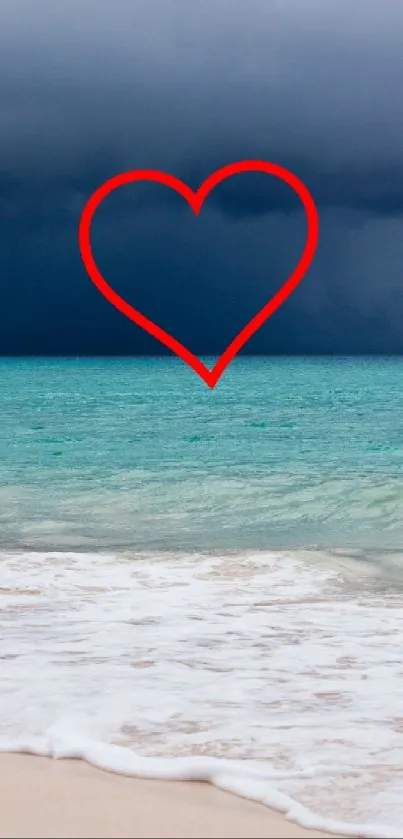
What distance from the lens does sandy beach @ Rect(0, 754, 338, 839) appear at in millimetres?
3578

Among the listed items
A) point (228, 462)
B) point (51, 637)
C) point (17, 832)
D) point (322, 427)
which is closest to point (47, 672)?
point (51, 637)

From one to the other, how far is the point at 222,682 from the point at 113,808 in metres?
1.88

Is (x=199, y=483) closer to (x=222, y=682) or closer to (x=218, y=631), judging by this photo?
(x=218, y=631)

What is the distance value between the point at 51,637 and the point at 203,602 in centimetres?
169

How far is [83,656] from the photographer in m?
6.17

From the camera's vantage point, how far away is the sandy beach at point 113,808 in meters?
3.58

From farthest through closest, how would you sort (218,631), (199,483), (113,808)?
(199,483) → (218,631) → (113,808)

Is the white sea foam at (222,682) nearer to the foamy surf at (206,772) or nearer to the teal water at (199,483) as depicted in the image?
the foamy surf at (206,772)

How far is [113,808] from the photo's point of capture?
380 cm

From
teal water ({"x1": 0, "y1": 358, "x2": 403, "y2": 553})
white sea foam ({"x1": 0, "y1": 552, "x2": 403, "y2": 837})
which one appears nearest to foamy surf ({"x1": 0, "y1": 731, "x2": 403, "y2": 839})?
white sea foam ({"x1": 0, "y1": 552, "x2": 403, "y2": 837})

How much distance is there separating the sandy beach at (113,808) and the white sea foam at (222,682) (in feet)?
0.34

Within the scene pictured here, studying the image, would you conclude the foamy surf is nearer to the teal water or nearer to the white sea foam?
the white sea foam

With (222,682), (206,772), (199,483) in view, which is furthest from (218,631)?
(199,483)

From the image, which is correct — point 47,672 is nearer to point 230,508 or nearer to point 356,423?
point 230,508
